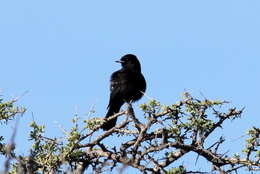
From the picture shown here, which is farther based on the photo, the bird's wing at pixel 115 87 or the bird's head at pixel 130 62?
the bird's head at pixel 130 62

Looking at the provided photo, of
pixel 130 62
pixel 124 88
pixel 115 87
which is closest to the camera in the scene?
pixel 124 88

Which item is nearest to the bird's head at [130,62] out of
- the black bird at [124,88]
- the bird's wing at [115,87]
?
the black bird at [124,88]

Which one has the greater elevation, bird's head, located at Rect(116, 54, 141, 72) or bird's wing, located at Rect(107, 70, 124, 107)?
bird's head, located at Rect(116, 54, 141, 72)

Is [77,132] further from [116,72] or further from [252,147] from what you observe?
[116,72]

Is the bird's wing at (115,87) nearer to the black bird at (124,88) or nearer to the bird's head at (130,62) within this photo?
the black bird at (124,88)

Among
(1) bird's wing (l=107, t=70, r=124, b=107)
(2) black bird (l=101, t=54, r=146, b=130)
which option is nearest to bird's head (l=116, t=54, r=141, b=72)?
(2) black bird (l=101, t=54, r=146, b=130)

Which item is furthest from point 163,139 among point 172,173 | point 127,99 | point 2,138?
point 127,99

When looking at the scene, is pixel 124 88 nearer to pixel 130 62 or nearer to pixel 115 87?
pixel 115 87

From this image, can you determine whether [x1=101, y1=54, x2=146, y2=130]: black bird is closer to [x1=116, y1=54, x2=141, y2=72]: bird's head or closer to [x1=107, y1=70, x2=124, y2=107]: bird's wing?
[x1=107, y1=70, x2=124, y2=107]: bird's wing

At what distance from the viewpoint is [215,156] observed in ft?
20.5

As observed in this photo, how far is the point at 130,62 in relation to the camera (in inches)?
468

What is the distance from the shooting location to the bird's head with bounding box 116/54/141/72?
11711 millimetres

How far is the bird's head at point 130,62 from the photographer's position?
11711mm

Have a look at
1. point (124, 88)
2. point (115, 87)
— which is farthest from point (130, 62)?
point (124, 88)
